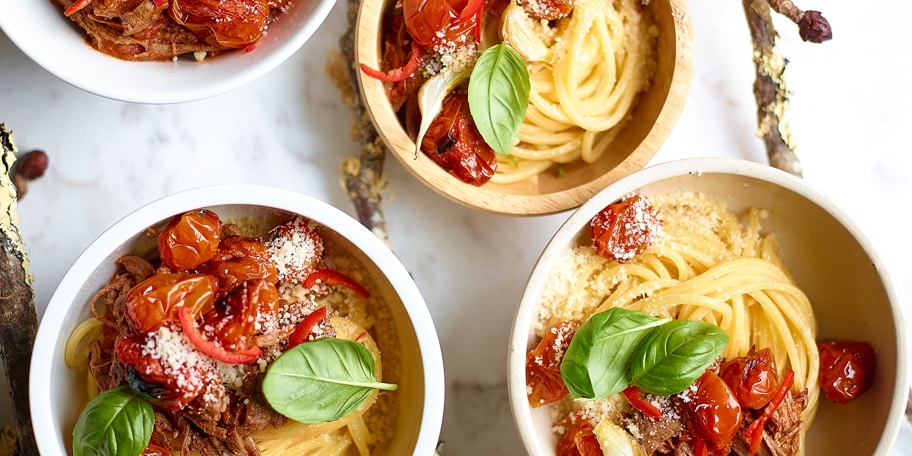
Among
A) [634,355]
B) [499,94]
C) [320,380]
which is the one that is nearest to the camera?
[320,380]

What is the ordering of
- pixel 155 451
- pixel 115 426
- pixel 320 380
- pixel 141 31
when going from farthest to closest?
pixel 141 31 < pixel 155 451 < pixel 320 380 < pixel 115 426

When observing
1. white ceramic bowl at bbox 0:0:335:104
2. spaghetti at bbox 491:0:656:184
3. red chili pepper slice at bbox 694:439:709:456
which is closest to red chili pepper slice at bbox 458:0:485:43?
spaghetti at bbox 491:0:656:184

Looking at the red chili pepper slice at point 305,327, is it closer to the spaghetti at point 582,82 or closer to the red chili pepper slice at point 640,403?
the spaghetti at point 582,82

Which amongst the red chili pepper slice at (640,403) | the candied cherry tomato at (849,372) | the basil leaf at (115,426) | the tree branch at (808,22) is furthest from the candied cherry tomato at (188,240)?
the tree branch at (808,22)

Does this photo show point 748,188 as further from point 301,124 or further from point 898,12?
point 301,124

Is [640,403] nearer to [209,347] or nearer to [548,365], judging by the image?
[548,365]

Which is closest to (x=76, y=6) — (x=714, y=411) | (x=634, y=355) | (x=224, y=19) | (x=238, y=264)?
(x=224, y=19)
